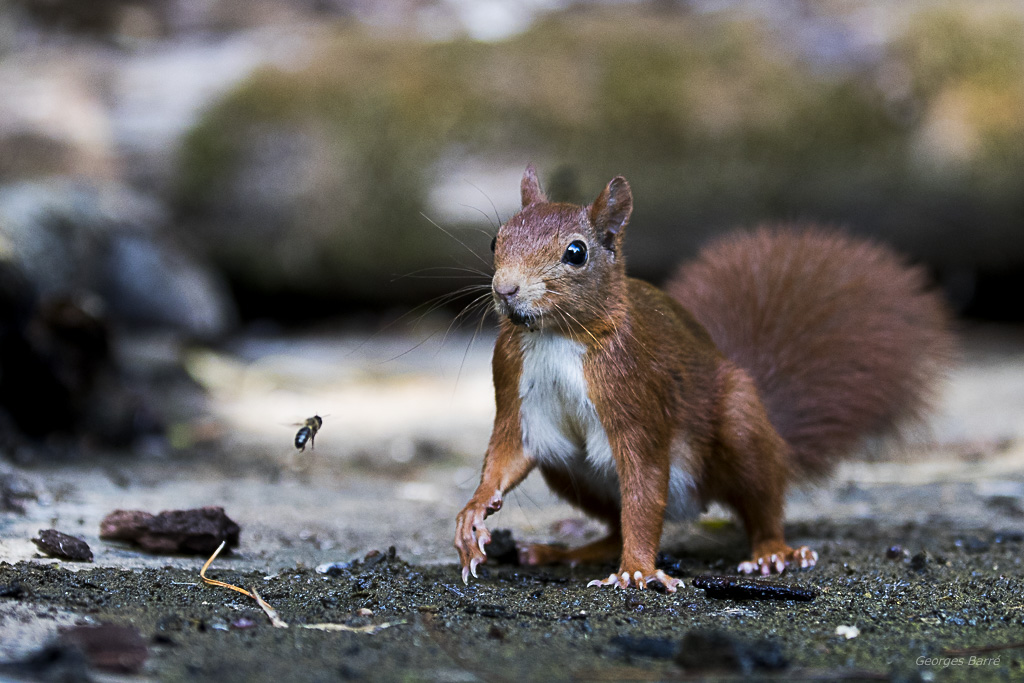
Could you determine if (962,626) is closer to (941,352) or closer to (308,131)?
(941,352)

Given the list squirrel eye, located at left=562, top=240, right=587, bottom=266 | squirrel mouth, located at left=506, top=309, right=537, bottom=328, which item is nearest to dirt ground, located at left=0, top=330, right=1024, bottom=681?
squirrel mouth, located at left=506, top=309, right=537, bottom=328

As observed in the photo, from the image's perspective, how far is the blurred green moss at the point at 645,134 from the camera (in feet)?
24.1

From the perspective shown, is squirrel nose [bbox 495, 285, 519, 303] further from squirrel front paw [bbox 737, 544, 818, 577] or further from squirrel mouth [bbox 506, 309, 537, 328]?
squirrel front paw [bbox 737, 544, 818, 577]

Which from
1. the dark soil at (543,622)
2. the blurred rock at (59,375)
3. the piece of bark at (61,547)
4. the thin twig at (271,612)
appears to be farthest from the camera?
the blurred rock at (59,375)

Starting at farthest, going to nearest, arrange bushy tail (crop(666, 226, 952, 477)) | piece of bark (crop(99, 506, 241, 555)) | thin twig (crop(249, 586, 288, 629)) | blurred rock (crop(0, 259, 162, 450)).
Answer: blurred rock (crop(0, 259, 162, 450)) < bushy tail (crop(666, 226, 952, 477)) < piece of bark (crop(99, 506, 241, 555)) < thin twig (crop(249, 586, 288, 629))

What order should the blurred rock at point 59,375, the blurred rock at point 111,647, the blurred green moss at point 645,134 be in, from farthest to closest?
1. the blurred green moss at point 645,134
2. the blurred rock at point 59,375
3. the blurred rock at point 111,647

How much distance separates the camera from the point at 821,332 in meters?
3.95

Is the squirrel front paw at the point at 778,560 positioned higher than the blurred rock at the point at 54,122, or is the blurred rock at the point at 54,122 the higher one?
the blurred rock at the point at 54,122

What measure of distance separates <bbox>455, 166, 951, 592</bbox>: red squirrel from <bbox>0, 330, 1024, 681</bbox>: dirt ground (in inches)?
8.8

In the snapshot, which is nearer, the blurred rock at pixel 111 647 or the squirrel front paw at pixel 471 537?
the blurred rock at pixel 111 647

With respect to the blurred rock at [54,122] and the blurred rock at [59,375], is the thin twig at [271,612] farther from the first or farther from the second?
the blurred rock at [54,122]

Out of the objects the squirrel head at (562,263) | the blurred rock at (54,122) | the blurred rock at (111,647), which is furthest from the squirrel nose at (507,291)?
the blurred rock at (54,122)

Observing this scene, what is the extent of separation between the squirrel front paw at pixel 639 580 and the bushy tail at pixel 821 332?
1100 mm

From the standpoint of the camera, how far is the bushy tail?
388 cm
